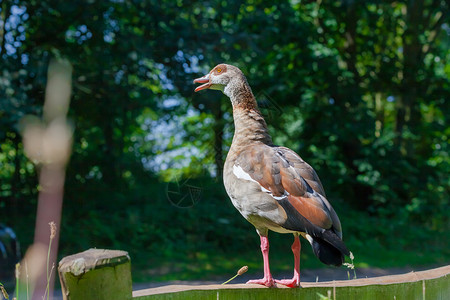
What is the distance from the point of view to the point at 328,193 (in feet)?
36.4

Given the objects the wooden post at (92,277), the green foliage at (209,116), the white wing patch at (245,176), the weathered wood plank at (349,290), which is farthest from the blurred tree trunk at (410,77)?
the wooden post at (92,277)

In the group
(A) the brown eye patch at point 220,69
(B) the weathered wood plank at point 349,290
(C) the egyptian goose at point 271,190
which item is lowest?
(B) the weathered wood plank at point 349,290

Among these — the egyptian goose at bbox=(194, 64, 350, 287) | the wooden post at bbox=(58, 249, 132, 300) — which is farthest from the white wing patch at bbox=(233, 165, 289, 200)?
the wooden post at bbox=(58, 249, 132, 300)

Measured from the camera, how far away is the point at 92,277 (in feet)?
5.06

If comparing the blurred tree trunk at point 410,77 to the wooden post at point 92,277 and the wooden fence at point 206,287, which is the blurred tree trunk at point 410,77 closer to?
the wooden fence at point 206,287

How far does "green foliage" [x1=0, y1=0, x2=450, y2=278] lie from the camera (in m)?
8.42

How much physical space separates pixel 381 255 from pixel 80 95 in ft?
19.8

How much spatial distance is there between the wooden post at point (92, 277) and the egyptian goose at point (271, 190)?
32.2 inches

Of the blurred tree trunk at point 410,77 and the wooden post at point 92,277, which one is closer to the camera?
the wooden post at point 92,277

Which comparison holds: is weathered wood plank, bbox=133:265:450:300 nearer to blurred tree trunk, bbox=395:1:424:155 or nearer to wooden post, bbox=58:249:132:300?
wooden post, bbox=58:249:132:300

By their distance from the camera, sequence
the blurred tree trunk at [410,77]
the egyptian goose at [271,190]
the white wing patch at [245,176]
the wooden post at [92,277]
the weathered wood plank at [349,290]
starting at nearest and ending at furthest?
the wooden post at [92,277], the weathered wood plank at [349,290], the egyptian goose at [271,190], the white wing patch at [245,176], the blurred tree trunk at [410,77]

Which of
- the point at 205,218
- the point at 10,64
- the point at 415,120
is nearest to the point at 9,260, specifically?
the point at 10,64

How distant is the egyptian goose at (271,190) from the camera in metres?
2.24

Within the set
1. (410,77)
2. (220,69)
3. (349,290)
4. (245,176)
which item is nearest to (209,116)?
(410,77)
